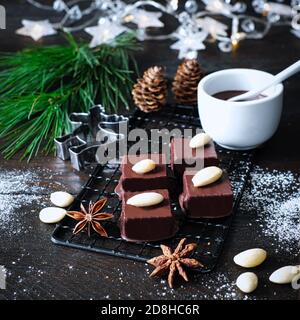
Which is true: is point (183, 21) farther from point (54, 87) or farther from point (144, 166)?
point (144, 166)

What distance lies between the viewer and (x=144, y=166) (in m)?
1.22

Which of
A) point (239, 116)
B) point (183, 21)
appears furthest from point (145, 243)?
point (183, 21)

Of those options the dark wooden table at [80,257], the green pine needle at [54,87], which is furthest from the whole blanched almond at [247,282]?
the green pine needle at [54,87]

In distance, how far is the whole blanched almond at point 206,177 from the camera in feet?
3.91

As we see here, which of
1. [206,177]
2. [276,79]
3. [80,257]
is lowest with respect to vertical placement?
[80,257]

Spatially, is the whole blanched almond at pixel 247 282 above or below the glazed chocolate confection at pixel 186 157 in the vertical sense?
below

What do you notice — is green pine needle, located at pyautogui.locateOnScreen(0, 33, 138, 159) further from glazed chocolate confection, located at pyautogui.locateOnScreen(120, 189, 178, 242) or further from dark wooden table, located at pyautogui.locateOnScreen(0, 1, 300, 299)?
glazed chocolate confection, located at pyautogui.locateOnScreen(120, 189, 178, 242)

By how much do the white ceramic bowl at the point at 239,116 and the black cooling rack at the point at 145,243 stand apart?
0.04 m

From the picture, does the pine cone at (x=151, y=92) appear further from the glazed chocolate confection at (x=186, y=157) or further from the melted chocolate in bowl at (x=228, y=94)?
the glazed chocolate confection at (x=186, y=157)

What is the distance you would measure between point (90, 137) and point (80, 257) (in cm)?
43

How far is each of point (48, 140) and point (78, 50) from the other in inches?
15.1

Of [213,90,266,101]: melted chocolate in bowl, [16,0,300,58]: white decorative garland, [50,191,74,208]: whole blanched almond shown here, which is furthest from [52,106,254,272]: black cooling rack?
[16,0,300,58]: white decorative garland

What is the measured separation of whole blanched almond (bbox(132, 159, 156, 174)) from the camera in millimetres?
1217
